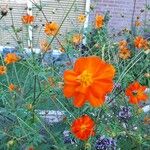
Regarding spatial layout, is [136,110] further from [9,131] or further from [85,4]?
[85,4]

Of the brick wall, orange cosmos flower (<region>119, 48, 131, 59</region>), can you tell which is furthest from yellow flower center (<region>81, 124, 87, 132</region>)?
the brick wall

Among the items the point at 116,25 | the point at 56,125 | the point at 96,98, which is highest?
the point at 96,98

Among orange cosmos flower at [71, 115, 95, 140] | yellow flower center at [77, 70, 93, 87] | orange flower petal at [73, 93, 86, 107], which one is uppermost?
yellow flower center at [77, 70, 93, 87]

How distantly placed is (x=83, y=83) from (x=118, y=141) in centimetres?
101

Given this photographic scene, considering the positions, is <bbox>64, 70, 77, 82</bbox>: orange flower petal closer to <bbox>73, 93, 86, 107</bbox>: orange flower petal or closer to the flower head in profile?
<bbox>73, 93, 86, 107</bbox>: orange flower petal

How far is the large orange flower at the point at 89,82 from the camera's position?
160cm

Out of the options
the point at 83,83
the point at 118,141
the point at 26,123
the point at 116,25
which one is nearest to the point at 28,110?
the point at 26,123

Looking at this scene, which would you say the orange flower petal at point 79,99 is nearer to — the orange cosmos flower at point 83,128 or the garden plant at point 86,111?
the garden plant at point 86,111

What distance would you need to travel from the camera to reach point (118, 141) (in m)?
2.58

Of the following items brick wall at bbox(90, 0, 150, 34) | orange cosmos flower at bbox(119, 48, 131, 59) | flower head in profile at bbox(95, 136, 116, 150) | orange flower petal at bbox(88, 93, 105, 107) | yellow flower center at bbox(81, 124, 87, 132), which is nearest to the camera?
orange flower petal at bbox(88, 93, 105, 107)

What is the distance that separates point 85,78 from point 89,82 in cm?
2

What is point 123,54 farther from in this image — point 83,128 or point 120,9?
point 120,9

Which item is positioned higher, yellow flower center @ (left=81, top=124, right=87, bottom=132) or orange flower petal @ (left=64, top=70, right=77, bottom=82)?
orange flower petal @ (left=64, top=70, right=77, bottom=82)

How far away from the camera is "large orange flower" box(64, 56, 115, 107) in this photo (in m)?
1.60
